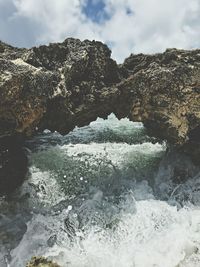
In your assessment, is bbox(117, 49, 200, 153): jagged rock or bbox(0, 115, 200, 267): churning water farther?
bbox(117, 49, 200, 153): jagged rock

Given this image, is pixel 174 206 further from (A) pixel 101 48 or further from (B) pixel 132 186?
(A) pixel 101 48

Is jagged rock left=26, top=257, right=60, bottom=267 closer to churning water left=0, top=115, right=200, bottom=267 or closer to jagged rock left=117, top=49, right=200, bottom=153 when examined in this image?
churning water left=0, top=115, right=200, bottom=267

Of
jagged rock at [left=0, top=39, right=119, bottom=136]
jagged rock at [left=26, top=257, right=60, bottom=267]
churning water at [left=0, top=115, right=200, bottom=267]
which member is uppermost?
jagged rock at [left=0, top=39, right=119, bottom=136]

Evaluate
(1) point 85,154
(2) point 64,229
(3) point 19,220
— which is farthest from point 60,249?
(1) point 85,154

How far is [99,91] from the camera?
1066cm

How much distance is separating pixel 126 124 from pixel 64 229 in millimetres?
8807

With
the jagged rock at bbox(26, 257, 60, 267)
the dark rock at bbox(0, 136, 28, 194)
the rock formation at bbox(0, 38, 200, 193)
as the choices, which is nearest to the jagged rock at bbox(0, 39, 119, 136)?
the rock formation at bbox(0, 38, 200, 193)

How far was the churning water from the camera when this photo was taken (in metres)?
8.09

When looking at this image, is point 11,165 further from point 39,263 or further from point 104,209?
point 39,263

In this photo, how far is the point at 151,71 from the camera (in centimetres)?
1010

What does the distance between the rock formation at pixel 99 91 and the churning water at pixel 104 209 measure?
0.96m

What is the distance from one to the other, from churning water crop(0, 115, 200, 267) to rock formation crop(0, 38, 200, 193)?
0.96 meters

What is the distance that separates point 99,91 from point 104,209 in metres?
3.03

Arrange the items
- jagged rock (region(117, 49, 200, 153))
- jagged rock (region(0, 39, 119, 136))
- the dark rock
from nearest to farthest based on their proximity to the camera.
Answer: jagged rock (region(0, 39, 119, 136)) → jagged rock (region(117, 49, 200, 153)) → the dark rock
